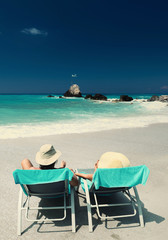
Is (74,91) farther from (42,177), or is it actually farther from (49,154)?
(42,177)

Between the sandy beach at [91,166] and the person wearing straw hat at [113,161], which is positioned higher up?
the person wearing straw hat at [113,161]

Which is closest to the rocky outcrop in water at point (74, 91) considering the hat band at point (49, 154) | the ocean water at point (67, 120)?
the ocean water at point (67, 120)

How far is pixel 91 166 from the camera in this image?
524 centimetres

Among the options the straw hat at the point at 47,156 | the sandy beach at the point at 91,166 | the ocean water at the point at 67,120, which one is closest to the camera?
the sandy beach at the point at 91,166

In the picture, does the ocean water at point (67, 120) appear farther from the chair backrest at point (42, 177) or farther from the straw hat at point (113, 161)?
the straw hat at point (113, 161)

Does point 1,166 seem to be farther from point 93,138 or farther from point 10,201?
point 93,138

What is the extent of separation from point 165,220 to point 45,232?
6.18 feet

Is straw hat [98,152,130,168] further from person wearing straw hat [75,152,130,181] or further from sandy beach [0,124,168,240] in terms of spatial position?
sandy beach [0,124,168,240]

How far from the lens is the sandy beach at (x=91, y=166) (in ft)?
8.86

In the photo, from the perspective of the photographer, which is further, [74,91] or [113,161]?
[74,91]

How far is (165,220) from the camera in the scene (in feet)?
9.82

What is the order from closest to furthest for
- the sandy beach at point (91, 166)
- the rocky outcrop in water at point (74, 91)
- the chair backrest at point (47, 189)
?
1. the chair backrest at point (47, 189)
2. the sandy beach at point (91, 166)
3. the rocky outcrop in water at point (74, 91)

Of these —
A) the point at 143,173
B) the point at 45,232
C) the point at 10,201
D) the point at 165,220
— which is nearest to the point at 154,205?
the point at 165,220

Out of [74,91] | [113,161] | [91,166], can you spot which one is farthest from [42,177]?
[74,91]
